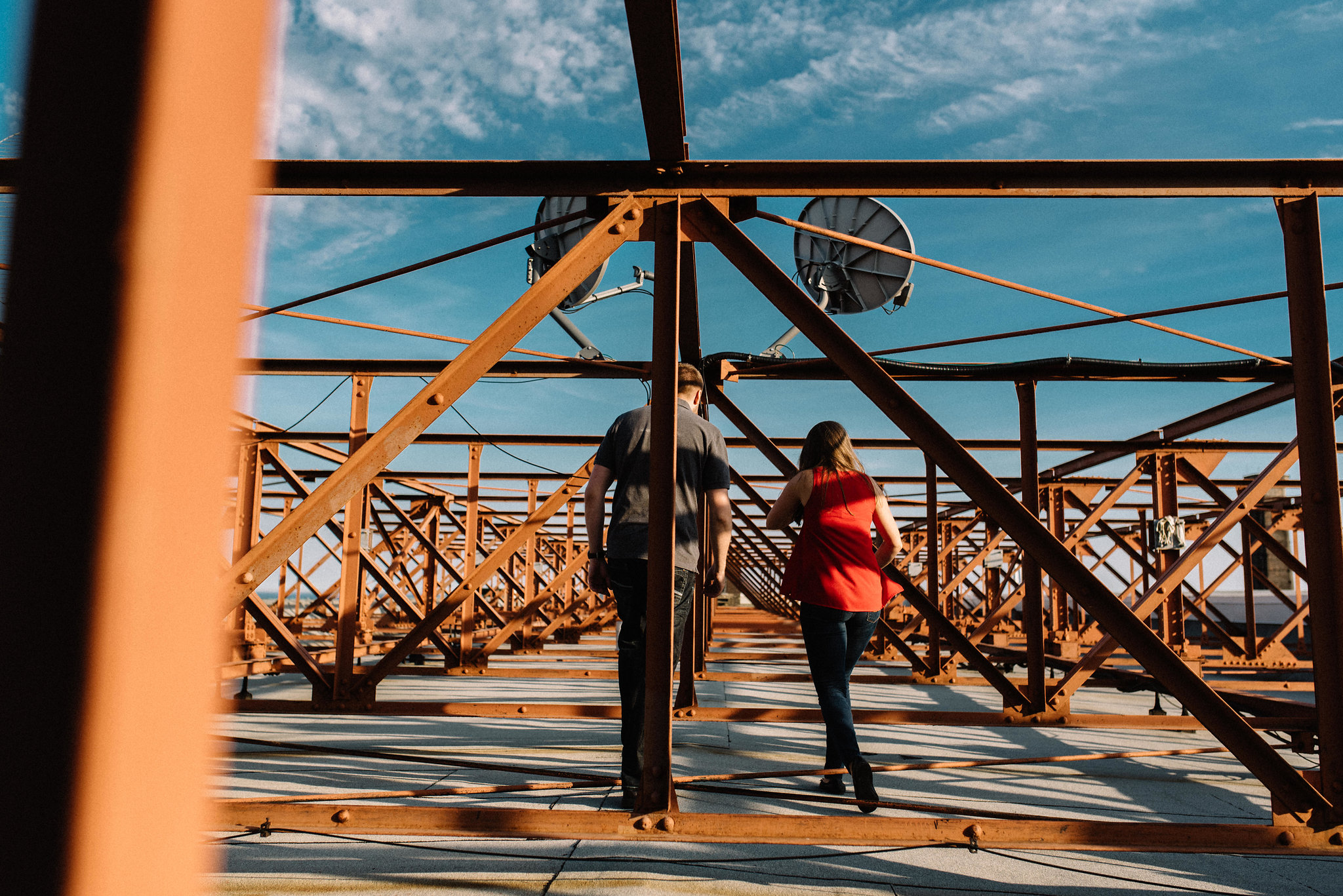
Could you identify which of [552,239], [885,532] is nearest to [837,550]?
[885,532]

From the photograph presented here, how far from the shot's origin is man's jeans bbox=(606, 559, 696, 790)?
11.8 feet

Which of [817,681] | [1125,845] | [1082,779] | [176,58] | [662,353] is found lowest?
[1082,779]

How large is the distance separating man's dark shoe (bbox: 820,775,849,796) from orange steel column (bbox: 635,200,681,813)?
3.78 ft

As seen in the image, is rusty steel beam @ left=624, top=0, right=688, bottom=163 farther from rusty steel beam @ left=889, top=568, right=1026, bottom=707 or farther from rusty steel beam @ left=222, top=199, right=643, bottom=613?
rusty steel beam @ left=889, top=568, right=1026, bottom=707

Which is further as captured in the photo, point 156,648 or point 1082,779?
point 1082,779

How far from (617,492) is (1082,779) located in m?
3.29

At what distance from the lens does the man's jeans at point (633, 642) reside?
3590 millimetres

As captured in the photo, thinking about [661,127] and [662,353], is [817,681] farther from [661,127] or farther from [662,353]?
[661,127]

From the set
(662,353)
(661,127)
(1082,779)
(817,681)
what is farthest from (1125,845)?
(661,127)

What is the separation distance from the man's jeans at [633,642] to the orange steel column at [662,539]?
11.6 inches

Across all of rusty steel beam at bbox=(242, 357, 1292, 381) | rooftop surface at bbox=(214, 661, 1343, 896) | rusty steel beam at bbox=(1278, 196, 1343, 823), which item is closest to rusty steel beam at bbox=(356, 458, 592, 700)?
rooftop surface at bbox=(214, 661, 1343, 896)

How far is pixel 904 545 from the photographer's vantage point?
61.1ft

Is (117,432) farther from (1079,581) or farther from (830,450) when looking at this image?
(830,450)

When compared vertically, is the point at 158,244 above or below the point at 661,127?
below
